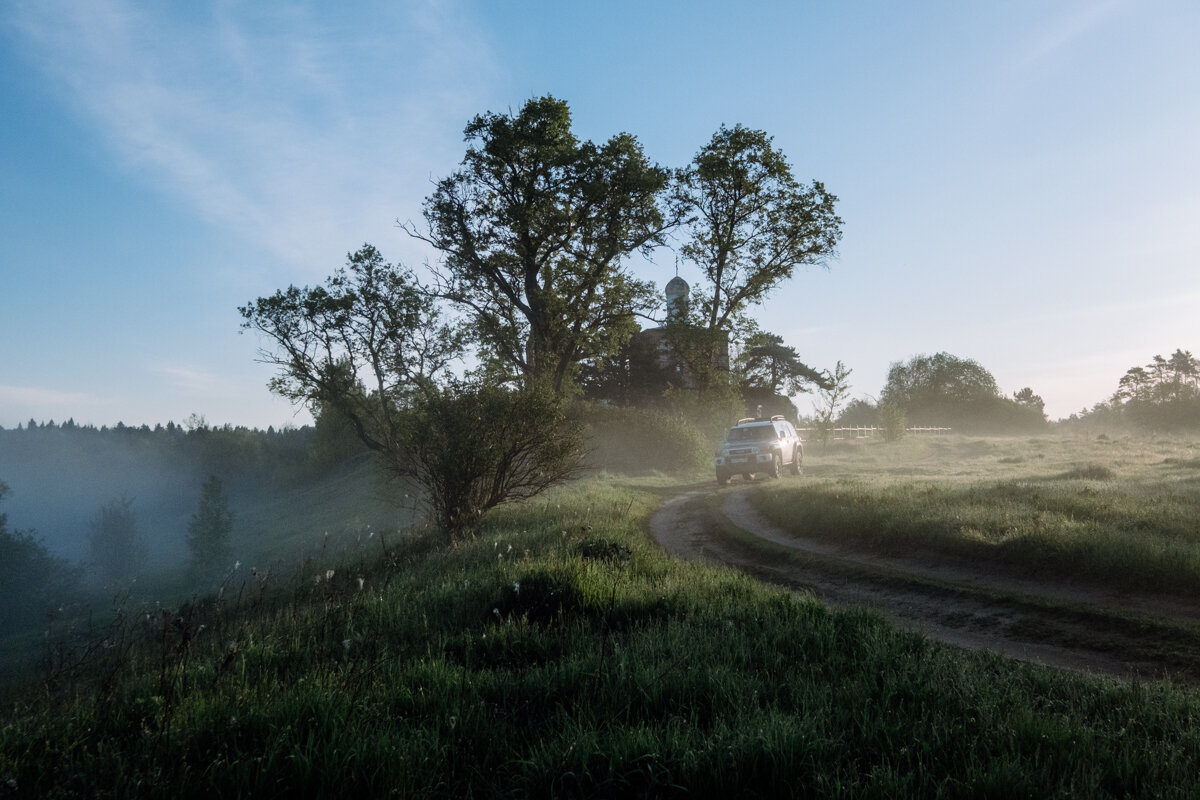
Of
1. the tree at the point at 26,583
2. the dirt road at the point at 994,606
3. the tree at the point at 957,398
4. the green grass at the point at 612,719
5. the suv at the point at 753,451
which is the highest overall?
the tree at the point at 957,398

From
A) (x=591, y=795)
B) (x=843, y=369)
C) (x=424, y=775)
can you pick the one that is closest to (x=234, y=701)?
(x=424, y=775)

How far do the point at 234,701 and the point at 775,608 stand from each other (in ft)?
16.4

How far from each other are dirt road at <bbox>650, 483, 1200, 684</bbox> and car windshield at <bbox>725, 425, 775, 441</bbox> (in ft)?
40.1

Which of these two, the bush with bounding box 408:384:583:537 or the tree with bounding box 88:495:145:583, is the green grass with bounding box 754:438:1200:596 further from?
the tree with bounding box 88:495:145:583

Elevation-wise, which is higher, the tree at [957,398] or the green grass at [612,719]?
the tree at [957,398]

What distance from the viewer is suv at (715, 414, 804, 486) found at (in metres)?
24.7

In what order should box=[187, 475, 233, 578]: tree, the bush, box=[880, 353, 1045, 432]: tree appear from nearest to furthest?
the bush < box=[187, 475, 233, 578]: tree < box=[880, 353, 1045, 432]: tree

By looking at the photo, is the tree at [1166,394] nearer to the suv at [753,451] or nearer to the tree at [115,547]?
the suv at [753,451]

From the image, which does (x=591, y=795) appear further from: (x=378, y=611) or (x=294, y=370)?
(x=294, y=370)

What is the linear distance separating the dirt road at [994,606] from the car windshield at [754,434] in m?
12.2

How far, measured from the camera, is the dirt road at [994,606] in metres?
6.24

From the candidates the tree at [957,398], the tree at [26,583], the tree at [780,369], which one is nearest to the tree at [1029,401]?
the tree at [957,398]

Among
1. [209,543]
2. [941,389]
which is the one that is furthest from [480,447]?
[941,389]

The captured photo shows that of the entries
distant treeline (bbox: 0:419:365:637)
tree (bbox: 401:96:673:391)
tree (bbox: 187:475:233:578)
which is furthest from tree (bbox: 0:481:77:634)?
tree (bbox: 401:96:673:391)
